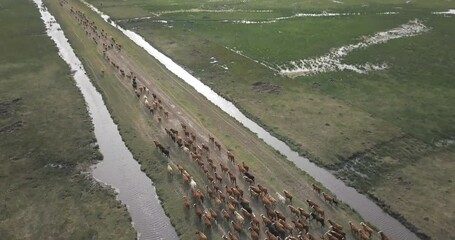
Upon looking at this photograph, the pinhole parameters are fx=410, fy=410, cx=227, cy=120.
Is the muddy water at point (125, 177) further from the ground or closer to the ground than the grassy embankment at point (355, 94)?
closer to the ground

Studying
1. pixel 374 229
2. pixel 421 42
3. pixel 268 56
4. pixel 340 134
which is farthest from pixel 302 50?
pixel 374 229

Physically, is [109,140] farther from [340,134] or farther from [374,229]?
[374,229]

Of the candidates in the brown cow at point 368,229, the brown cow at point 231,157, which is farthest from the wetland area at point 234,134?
the brown cow at point 231,157

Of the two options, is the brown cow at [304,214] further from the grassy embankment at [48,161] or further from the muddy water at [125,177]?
the grassy embankment at [48,161]

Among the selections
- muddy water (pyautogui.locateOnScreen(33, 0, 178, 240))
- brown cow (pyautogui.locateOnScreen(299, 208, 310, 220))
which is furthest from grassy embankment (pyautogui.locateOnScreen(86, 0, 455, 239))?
muddy water (pyautogui.locateOnScreen(33, 0, 178, 240))

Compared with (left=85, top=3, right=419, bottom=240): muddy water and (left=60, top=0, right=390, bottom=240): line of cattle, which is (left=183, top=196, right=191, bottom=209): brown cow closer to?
(left=60, top=0, right=390, bottom=240): line of cattle

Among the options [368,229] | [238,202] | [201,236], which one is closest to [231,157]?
[238,202]

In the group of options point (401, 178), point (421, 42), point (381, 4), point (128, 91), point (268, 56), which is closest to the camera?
point (401, 178)
